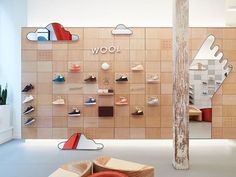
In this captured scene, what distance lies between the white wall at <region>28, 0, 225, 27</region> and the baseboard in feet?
8.25

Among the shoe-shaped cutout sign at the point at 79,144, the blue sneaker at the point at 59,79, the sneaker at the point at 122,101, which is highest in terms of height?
the blue sneaker at the point at 59,79

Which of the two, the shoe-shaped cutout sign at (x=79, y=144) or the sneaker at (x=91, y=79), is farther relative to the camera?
the sneaker at (x=91, y=79)

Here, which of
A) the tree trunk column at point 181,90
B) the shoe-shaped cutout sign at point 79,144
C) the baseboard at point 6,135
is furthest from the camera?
the baseboard at point 6,135

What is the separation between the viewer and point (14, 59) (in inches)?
242

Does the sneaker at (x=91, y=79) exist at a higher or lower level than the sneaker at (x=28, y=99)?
higher

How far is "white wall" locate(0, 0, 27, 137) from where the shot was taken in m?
6.13

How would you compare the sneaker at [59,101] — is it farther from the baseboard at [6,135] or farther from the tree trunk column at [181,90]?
the tree trunk column at [181,90]

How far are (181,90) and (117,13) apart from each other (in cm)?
296

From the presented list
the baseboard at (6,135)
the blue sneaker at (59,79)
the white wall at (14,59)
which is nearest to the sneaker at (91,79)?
the blue sneaker at (59,79)

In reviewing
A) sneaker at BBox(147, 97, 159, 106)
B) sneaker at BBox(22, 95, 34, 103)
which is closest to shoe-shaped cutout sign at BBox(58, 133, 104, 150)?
sneaker at BBox(22, 95, 34, 103)

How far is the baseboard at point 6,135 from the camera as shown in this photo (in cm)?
564

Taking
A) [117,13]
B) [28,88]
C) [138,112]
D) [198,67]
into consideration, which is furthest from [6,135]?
[198,67]

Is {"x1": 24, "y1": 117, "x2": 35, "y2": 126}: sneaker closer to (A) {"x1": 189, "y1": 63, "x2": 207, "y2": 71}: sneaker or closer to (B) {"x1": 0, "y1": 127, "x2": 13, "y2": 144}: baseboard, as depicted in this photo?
(B) {"x1": 0, "y1": 127, "x2": 13, "y2": 144}: baseboard

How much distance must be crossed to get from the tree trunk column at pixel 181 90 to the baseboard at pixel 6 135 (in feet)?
12.5
